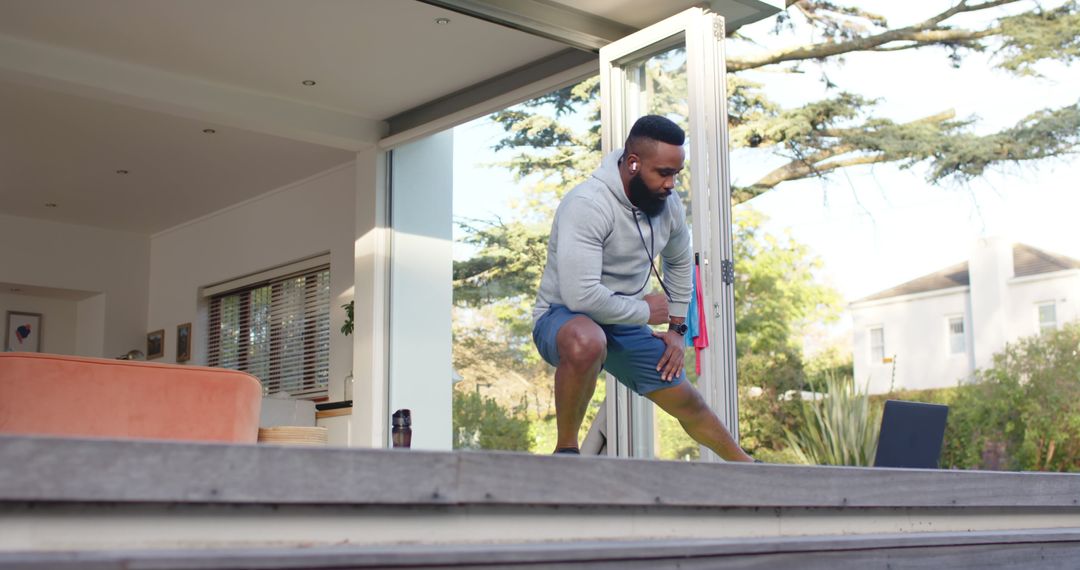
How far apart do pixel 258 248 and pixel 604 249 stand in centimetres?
610

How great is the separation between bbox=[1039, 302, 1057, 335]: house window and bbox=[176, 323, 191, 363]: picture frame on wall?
11.7 m

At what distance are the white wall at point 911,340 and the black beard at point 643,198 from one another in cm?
1494

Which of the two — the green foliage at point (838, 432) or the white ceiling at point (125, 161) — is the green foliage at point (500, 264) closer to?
the green foliage at point (838, 432)

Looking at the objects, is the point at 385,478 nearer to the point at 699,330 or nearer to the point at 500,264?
the point at 699,330

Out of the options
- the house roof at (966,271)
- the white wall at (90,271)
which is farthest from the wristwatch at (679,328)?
the house roof at (966,271)

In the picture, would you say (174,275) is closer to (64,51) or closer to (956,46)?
(64,51)

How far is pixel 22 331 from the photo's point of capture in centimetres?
997

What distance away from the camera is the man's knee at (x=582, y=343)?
311 cm

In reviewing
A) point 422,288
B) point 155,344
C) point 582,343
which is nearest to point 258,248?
point 155,344

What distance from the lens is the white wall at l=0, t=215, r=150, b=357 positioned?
30.8 ft

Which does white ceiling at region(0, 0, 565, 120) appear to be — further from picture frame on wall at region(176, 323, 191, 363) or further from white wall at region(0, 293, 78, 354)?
white wall at region(0, 293, 78, 354)

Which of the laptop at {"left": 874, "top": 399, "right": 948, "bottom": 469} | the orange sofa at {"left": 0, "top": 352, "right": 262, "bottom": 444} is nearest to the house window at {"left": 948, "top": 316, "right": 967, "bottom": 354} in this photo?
the laptop at {"left": 874, "top": 399, "right": 948, "bottom": 469}

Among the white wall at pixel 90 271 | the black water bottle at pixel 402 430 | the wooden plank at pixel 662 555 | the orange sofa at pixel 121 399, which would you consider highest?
the white wall at pixel 90 271

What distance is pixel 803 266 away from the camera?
17.2 metres
